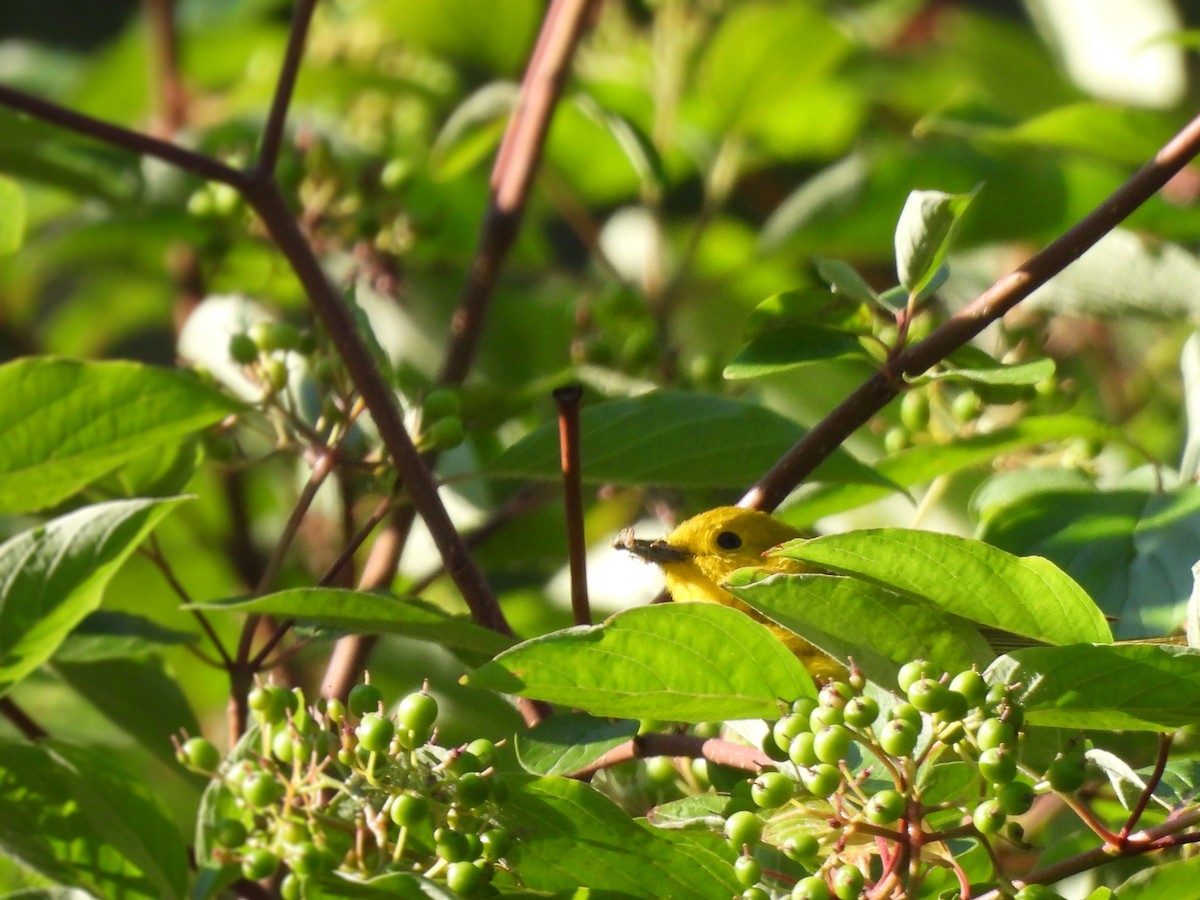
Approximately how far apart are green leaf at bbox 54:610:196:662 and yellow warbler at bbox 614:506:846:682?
0.52 meters

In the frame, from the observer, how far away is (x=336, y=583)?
172 cm

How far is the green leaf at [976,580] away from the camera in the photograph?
1.02 m

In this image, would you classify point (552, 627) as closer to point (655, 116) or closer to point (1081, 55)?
point (655, 116)

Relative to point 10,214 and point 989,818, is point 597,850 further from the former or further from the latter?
point 10,214

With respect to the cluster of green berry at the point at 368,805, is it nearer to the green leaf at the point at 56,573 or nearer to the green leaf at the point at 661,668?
the green leaf at the point at 661,668

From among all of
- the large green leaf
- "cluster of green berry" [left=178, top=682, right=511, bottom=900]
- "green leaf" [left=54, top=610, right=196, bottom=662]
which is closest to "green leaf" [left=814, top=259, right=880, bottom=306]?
the large green leaf

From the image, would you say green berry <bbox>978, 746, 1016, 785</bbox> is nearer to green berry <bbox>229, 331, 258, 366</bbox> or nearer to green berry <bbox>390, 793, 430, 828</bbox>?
green berry <bbox>390, 793, 430, 828</bbox>

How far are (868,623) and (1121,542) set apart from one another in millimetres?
473

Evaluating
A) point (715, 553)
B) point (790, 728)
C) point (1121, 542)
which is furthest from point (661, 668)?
point (715, 553)

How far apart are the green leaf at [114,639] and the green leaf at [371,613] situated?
0.38 meters

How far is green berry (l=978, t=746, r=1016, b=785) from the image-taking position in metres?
0.95

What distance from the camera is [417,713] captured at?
104cm

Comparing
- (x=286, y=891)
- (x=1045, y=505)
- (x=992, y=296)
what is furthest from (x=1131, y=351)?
(x=286, y=891)

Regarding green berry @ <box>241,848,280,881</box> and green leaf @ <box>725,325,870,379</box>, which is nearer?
green berry @ <box>241,848,280,881</box>
